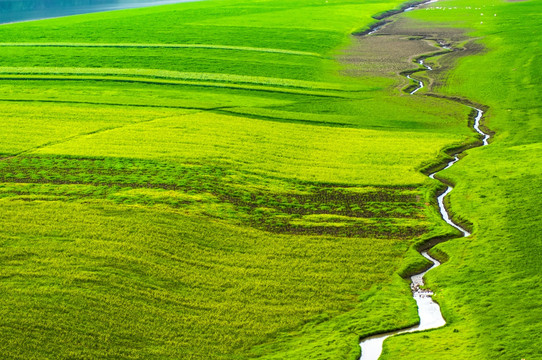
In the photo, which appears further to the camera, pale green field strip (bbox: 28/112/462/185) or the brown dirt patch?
the brown dirt patch

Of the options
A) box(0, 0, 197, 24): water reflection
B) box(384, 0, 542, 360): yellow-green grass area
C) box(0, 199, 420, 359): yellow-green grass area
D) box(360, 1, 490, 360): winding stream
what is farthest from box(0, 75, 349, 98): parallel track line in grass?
box(0, 0, 197, 24): water reflection

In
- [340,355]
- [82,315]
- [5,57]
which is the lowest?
[340,355]

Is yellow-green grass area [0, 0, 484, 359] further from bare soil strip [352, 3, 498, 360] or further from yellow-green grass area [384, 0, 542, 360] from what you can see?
yellow-green grass area [384, 0, 542, 360]

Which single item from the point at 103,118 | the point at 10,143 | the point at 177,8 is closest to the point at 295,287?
the point at 10,143

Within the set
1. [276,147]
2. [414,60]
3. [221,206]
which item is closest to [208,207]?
[221,206]

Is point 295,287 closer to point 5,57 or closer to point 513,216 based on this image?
point 513,216
